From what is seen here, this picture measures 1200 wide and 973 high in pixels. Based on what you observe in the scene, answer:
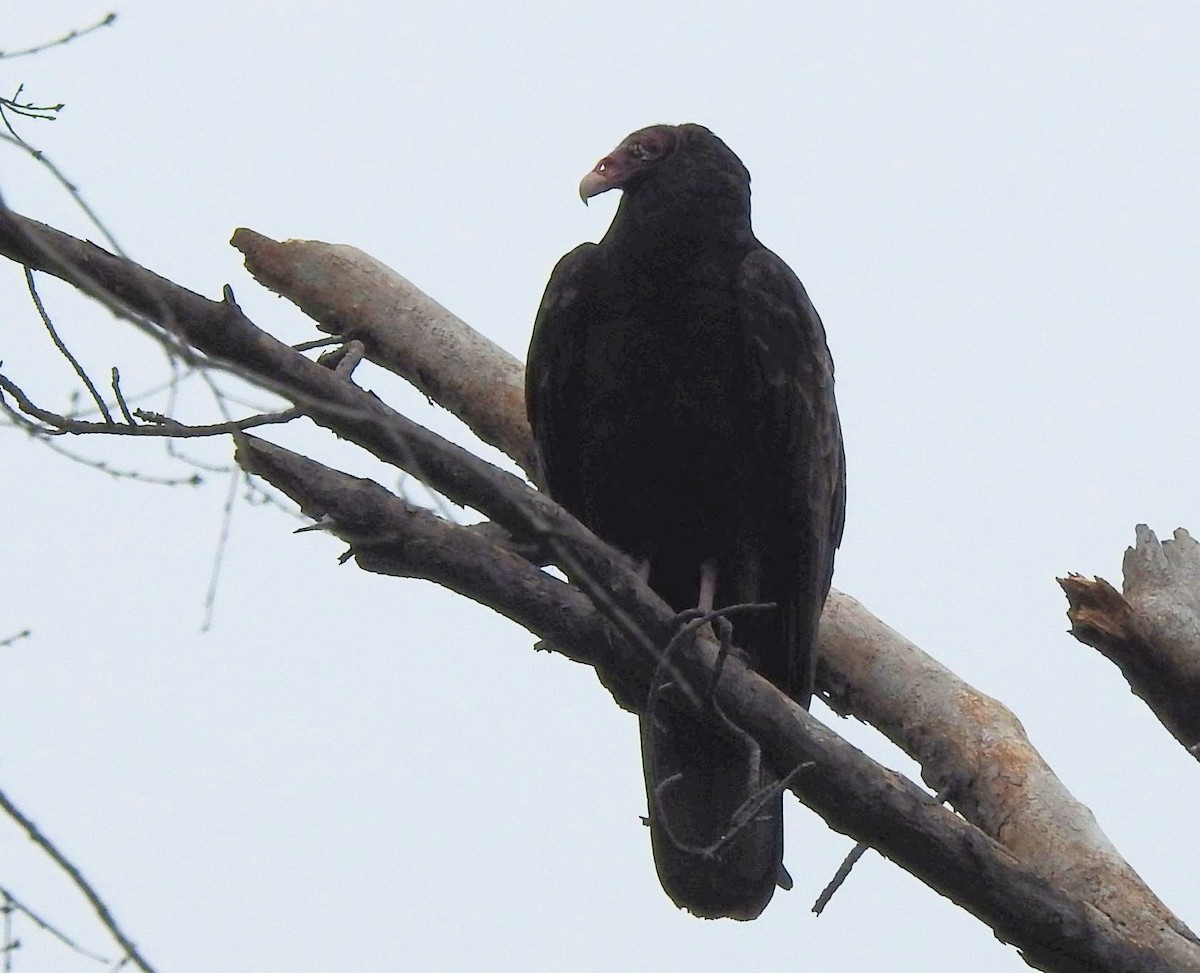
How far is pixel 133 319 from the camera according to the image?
1.37m

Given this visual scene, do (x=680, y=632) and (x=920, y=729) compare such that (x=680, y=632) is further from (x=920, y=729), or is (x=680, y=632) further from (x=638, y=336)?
(x=920, y=729)

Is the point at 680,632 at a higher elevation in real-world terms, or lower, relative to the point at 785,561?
lower

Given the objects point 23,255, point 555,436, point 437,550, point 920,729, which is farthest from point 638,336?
point 23,255

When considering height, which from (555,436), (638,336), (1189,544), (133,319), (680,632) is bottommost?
(133,319)

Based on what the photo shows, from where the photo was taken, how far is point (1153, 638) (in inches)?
150

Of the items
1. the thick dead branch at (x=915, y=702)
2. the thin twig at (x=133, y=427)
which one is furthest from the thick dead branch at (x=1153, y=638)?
the thin twig at (x=133, y=427)

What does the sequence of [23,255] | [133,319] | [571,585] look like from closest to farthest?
[133,319], [23,255], [571,585]

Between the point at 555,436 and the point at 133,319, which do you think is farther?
the point at 555,436

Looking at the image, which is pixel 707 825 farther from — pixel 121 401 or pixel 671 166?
pixel 121 401

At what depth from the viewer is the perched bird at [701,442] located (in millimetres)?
3555

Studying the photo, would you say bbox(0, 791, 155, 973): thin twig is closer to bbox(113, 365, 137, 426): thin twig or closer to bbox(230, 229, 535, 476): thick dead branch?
bbox(113, 365, 137, 426): thin twig

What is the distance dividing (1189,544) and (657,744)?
63.2 inches

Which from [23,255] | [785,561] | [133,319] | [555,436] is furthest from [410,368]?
[133,319]

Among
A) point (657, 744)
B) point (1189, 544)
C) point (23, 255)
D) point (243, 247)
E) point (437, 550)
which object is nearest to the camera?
point (23, 255)
